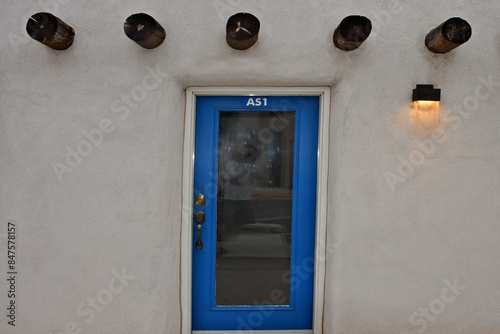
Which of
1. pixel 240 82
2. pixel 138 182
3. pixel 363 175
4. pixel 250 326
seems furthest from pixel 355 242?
pixel 138 182

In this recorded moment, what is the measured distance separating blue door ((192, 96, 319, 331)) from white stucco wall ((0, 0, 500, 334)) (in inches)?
10.0

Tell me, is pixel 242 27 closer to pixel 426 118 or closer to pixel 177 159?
pixel 177 159

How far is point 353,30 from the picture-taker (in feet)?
7.43

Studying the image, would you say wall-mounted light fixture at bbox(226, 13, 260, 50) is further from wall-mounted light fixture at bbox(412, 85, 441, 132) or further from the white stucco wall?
wall-mounted light fixture at bbox(412, 85, 441, 132)

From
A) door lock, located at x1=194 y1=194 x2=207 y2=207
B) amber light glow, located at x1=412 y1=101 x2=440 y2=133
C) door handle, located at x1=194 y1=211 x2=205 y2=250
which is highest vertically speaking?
amber light glow, located at x1=412 y1=101 x2=440 y2=133

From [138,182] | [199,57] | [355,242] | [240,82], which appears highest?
[199,57]

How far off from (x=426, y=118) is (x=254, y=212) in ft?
5.31

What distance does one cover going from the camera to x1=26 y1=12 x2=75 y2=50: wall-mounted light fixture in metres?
2.26

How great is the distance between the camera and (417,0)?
8.28ft

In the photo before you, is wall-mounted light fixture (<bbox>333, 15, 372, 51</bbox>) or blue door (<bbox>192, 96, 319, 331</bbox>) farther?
blue door (<bbox>192, 96, 319, 331</bbox>)

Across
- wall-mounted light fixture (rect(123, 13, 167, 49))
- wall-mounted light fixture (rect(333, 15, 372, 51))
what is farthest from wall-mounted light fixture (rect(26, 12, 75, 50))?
wall-mounted light fixture (rect(333, 15, 372, 51))

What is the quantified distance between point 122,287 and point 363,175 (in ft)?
7.12

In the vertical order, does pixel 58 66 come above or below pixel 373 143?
above

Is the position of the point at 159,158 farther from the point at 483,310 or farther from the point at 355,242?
the point at 483,310
